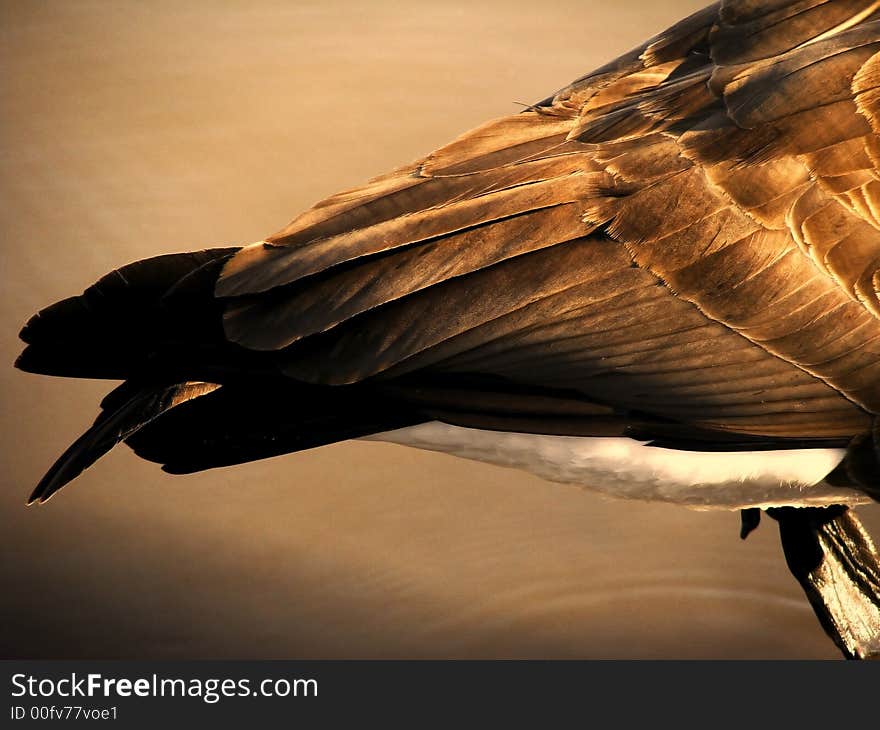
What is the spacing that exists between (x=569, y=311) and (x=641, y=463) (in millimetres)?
394

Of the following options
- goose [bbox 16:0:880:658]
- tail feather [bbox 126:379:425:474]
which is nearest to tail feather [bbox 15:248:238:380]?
goose [bbox 16:0:880:658]

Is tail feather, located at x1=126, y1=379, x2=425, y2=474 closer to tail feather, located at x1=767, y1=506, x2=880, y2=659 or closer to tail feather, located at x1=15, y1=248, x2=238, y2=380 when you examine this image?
tail feather, located at x1=15, y1=248, x2=238, y2=380

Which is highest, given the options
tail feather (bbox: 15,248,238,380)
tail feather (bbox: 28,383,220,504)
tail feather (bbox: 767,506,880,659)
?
tail feather (bbox: 15,248,238,380)

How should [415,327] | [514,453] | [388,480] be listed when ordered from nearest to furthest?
[415,327]
[514,453]
[388,480]

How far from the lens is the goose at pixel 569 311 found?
2305 millimetres

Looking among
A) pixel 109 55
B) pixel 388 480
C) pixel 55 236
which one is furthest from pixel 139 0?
pixel 388 480

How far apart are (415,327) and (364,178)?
251 cm

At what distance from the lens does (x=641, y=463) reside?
98.7 inches

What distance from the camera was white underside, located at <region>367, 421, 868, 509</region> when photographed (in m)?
2.47

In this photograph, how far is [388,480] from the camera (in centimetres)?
371

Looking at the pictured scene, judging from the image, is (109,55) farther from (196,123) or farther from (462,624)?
(462,624)

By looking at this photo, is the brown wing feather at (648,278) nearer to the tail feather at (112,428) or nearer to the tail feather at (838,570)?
the tail feather at (112,428)

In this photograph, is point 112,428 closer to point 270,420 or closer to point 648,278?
point 270,420

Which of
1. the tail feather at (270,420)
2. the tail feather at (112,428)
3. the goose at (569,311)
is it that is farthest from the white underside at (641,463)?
the tail feather at (112,428)
